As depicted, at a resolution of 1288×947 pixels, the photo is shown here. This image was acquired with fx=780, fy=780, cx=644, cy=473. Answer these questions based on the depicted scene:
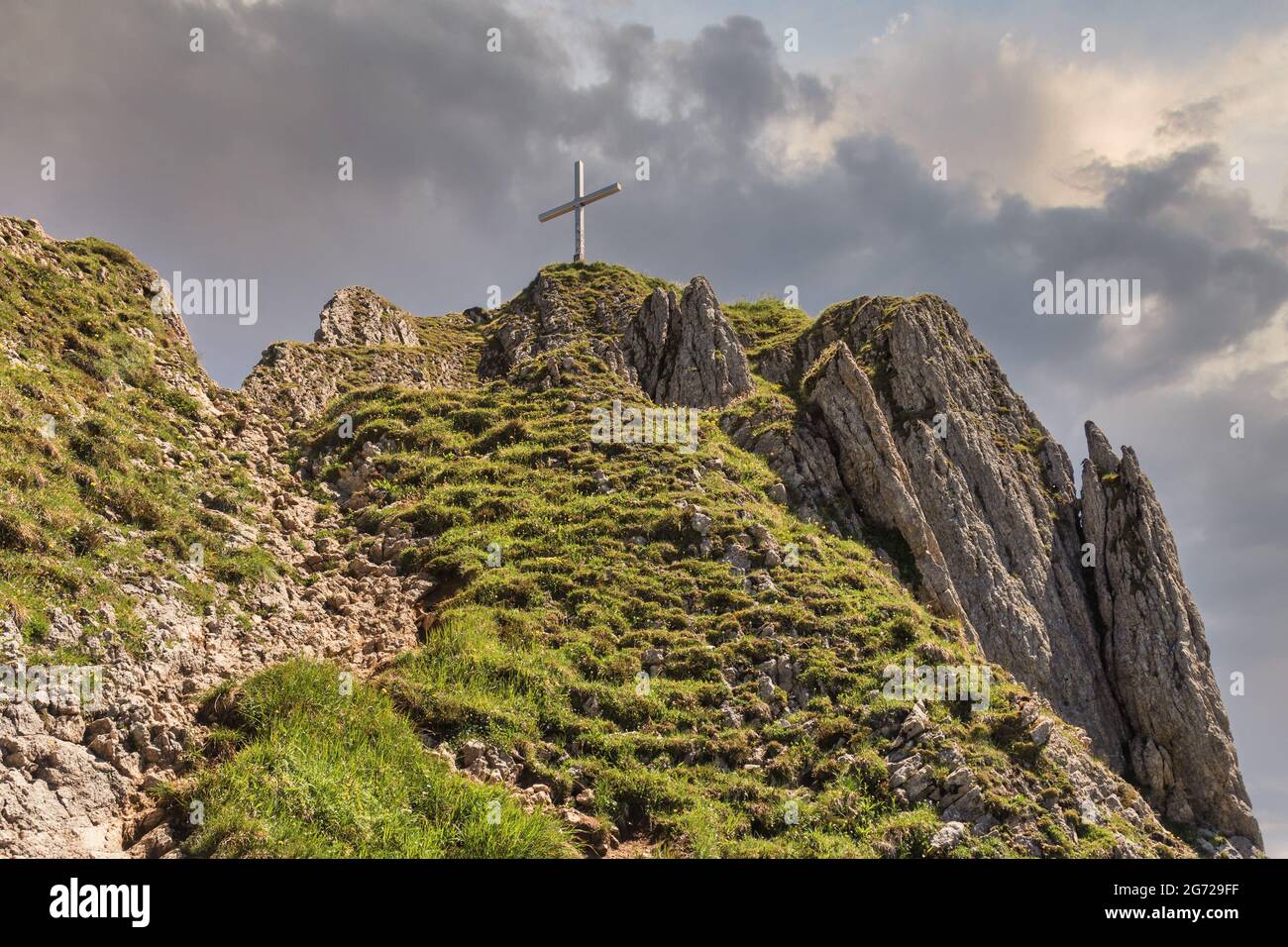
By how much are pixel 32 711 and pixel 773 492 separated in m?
22.8

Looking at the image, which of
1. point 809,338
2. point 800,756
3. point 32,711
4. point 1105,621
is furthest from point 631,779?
point 809,338

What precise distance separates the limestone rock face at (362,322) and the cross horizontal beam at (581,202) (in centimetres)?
1216

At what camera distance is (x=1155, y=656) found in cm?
3444

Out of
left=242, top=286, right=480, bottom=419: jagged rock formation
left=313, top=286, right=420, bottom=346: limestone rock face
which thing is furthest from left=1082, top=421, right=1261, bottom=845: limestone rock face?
left=313, top=286, right=420, bottom=346: limestone rock face

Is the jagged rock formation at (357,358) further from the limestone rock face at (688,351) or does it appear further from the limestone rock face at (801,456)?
the limestone rock face at (801,456)

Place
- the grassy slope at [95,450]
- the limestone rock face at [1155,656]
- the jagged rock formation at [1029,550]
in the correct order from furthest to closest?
the jagged rock formation at [1029,550] < the limestone rock face at [1155,656] < the grassy slope at [95,450]

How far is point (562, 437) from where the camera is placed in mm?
29641

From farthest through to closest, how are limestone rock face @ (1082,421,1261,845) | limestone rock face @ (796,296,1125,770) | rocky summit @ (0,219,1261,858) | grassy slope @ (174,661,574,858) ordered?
1. limestone rock face @ (796,296,1125,770)
2. limestone rock face @ (1082,421,1261,845)
3. rocky summit @ (0,219,1261,858)
4. grassy slope @ (174,661,574,858)

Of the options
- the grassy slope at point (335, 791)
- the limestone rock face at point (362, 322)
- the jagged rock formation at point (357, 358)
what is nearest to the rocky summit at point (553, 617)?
the grassy slope at point (335, 791)

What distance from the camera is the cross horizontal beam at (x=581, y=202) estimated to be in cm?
4972

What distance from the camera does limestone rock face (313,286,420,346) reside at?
40938 mm

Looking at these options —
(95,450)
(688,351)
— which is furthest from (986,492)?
(95,450)

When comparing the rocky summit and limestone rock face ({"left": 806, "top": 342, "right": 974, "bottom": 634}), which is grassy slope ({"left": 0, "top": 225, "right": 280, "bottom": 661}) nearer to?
the rocky summit

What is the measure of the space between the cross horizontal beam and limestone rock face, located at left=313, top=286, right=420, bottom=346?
479 inches
